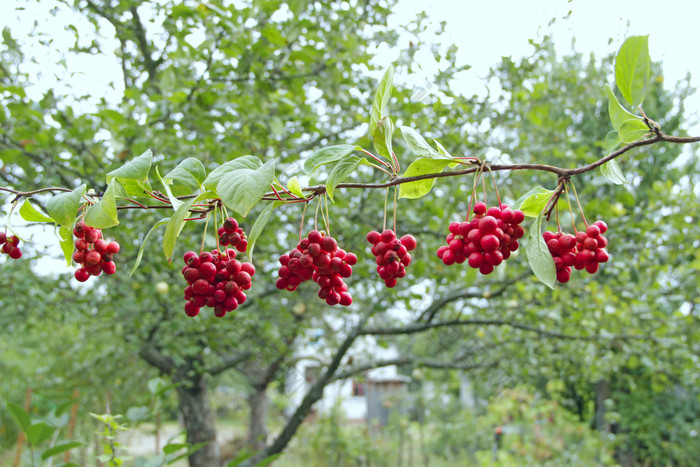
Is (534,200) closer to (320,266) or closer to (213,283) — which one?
(320,266)

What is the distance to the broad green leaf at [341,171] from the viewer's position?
0.94m

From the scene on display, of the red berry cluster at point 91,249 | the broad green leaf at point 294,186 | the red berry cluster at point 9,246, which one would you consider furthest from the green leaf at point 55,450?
the broad green leaf at point 294,186

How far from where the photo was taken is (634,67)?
89cm

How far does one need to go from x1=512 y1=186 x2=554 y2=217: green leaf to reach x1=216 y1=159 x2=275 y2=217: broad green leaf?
0.56 m

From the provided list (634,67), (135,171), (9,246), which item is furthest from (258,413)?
(634,67)

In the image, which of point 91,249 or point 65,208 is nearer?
point 65,208

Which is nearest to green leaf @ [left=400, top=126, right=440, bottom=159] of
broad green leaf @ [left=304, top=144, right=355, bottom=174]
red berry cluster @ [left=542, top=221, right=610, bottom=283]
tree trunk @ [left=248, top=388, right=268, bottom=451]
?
broad green leaf @ [left=304, top=144, right=355, bottom=174]

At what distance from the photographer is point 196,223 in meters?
3.18

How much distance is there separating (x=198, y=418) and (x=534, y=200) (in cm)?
465

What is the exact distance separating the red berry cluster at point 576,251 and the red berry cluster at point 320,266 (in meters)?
0.45

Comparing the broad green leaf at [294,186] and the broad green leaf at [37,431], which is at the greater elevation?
the broad green leaf at [294,186]

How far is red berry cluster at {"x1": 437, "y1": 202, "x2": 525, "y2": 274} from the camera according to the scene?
93 centimetres

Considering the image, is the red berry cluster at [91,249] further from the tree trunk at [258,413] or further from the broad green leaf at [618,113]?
the tree trunk at [258,413]

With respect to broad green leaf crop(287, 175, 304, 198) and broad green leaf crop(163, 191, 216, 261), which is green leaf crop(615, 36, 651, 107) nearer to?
broad green leaf crop(287, 175, 304, 198)
